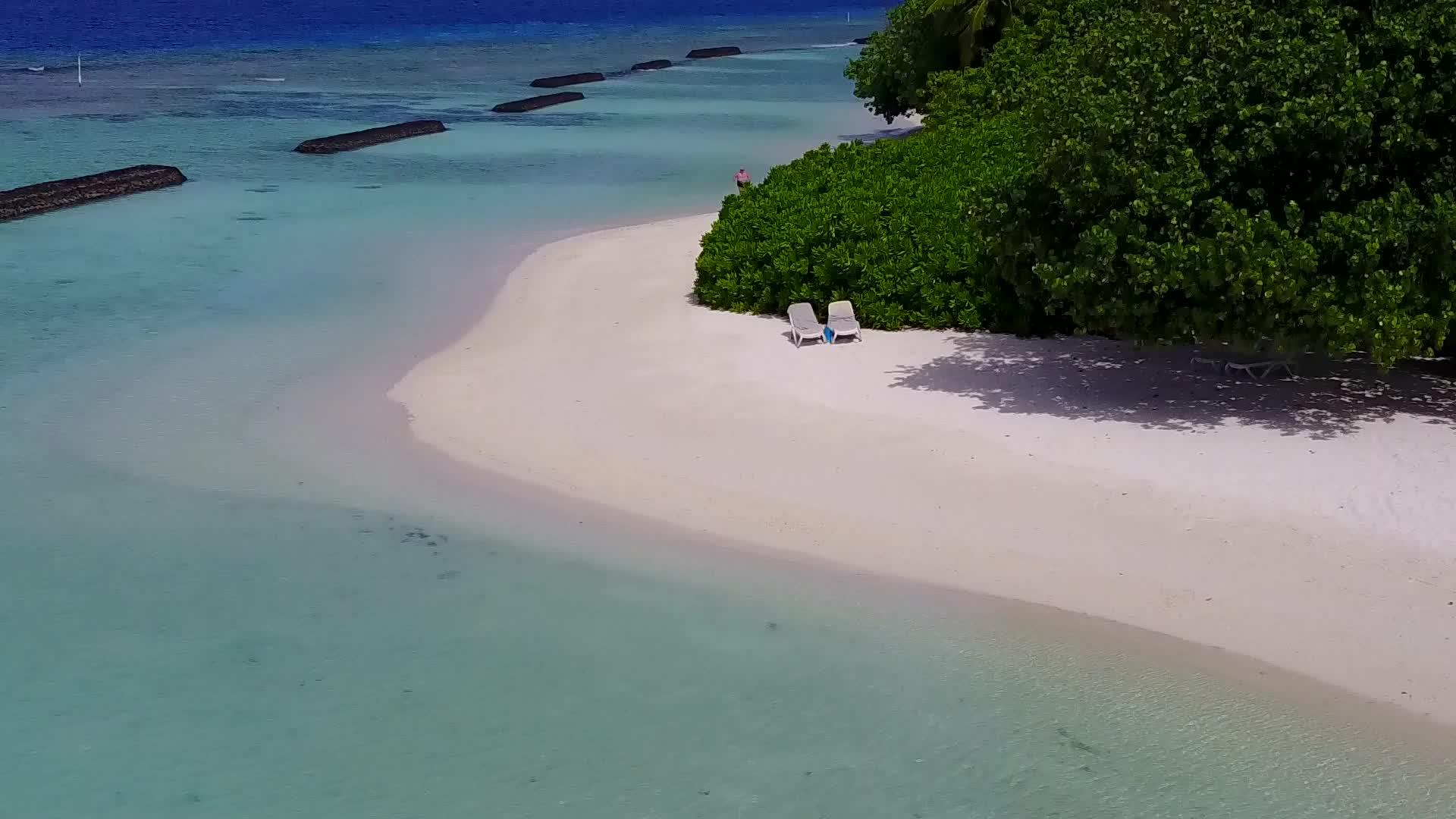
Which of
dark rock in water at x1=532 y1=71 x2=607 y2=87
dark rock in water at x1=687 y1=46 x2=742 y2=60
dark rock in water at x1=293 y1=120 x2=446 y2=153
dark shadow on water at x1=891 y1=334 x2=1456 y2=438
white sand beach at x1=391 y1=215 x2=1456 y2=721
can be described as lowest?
white sand beach at x1=391 y1=215 x2=1456 y2=721

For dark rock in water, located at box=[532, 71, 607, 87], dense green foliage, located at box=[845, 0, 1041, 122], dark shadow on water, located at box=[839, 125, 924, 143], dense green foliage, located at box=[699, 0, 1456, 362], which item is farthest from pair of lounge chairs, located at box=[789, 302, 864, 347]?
dark rock in water, located at box=[532, 71, 607, 87]

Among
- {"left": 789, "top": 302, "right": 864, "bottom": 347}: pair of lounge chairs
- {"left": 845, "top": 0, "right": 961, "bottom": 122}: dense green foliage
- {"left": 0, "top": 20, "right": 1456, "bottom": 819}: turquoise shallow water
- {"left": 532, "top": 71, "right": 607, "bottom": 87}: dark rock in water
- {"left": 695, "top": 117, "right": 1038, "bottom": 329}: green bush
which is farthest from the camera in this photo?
{"left": 532, "top": 71, "right": 607, "bottom": 87}: dark rock in water

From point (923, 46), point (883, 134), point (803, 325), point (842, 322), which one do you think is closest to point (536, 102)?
point (883, 134)

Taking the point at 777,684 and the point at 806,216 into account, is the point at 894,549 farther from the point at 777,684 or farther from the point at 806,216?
the point at 806,216

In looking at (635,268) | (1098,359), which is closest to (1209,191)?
(1098,359)

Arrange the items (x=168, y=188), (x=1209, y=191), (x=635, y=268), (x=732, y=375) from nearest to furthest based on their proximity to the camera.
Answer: (x=1209, y=191) → (x=732, y=375) → (x=635, y=268) → (x=168, y=188)

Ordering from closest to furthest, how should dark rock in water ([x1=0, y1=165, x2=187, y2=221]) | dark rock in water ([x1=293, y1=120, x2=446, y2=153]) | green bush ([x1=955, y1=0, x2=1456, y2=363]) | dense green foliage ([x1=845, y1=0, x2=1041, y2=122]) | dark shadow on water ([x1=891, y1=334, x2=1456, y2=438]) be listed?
green bush ([x1=955, y1=0, x2=1456, y2=363]) → dark shadow on water ([x1=891, y1=334, x2=1456, y2=438]) → dark rock in water ([x1=0, y1=165, x2=187, y2=221]) → dense green foliage ([x1=845, y1=0, x2=1041, y2=122]) → dark rock in water ([x1=293, y1=120, x2=446, y2=153])

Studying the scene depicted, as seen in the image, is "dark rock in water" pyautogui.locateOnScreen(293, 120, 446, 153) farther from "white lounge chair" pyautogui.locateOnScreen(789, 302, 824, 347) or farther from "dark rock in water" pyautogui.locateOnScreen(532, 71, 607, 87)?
"white lounge chair" pyautogui.locateOnScreen(789, 302, 824, 347)
